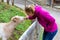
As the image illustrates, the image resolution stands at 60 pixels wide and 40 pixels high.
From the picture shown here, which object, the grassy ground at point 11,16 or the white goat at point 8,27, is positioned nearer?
the white goat at point 8,27

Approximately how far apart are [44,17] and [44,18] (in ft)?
0.08

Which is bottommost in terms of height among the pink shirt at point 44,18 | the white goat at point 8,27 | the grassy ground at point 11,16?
the grassy ground at point 11,16

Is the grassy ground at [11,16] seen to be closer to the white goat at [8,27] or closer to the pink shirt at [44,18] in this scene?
the white goat at [8,27]

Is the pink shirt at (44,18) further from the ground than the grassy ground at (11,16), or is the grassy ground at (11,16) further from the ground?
the pink shirt at (44,18)

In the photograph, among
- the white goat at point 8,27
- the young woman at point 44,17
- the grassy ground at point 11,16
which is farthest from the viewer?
→ the grassy ground at point 11,16

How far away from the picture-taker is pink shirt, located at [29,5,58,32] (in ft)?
17.4

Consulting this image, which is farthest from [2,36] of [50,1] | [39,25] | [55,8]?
[50,1]

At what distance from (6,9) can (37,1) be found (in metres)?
6.52

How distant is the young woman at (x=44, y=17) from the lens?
5.21m

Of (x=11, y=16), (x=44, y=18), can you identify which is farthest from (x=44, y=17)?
(x=11, y=16)

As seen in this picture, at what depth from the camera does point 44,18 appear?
17.6 feet

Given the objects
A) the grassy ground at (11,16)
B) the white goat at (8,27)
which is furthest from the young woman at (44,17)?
the grassy ground at (11,16)

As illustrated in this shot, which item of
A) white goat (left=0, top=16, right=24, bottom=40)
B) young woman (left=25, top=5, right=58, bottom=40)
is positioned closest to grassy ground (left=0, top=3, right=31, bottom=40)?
white goat (left=0, top=16, right=24, bottom=40)

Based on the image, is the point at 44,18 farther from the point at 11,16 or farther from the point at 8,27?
the point at 11,16
